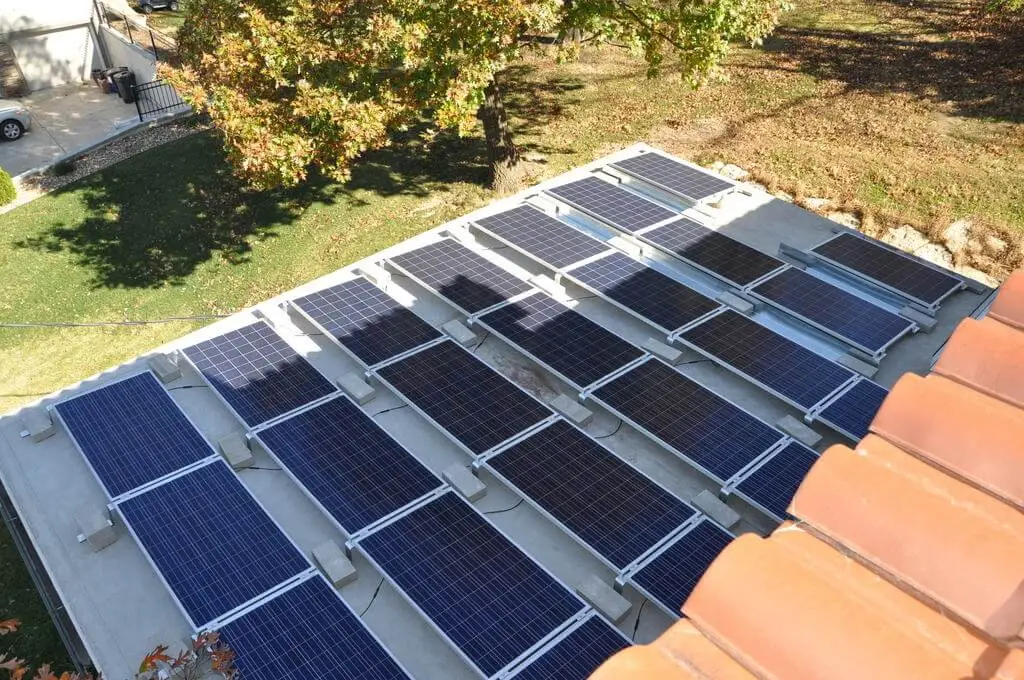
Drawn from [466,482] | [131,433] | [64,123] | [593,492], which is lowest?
[64,123]

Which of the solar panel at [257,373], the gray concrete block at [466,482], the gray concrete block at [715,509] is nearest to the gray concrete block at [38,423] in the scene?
the solar panel at [257,373]

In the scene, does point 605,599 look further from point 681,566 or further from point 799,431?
point 799,431

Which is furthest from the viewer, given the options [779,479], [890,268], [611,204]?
[611,204]

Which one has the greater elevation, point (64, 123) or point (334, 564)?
point (334, 564)

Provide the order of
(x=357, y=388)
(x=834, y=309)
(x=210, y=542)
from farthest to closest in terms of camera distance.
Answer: (x=834, y=309) → (x=357, y=388) → (x=210, y=542)

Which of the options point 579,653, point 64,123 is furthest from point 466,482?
point 64,123

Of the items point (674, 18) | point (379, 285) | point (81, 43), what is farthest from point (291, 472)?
point (81, 43)
